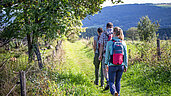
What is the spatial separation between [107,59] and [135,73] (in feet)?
14.3

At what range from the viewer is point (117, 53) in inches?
179

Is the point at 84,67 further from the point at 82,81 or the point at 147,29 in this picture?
the point at 147,29

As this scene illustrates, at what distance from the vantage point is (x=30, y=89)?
5020 mm

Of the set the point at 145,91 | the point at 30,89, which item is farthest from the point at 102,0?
the point at 30,89

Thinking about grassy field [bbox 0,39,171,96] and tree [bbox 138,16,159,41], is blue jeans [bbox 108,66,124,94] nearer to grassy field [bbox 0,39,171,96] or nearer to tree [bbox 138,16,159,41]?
grassy field [bbox 0,39,171,96]

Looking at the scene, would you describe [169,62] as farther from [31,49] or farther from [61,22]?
[31,49]

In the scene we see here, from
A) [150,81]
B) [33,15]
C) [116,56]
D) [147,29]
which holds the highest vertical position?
[147,29]

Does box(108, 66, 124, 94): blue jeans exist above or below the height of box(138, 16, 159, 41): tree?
below

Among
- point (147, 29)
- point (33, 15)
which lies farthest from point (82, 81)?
point (147, 29)

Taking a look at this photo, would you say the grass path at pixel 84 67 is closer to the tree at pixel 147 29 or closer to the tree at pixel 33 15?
the tree at pixel 33 15

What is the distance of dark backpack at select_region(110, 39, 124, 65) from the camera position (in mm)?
4539

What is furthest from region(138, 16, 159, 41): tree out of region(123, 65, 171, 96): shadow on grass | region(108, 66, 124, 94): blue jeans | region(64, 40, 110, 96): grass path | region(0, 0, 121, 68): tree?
region(108, 66, 124, 94): blue jeans

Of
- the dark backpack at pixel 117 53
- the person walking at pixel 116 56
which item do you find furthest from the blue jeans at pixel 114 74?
the dark backpack at pixel 117 53

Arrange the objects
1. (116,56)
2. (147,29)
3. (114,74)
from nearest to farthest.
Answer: (116,56), (114,74), (147,29)
